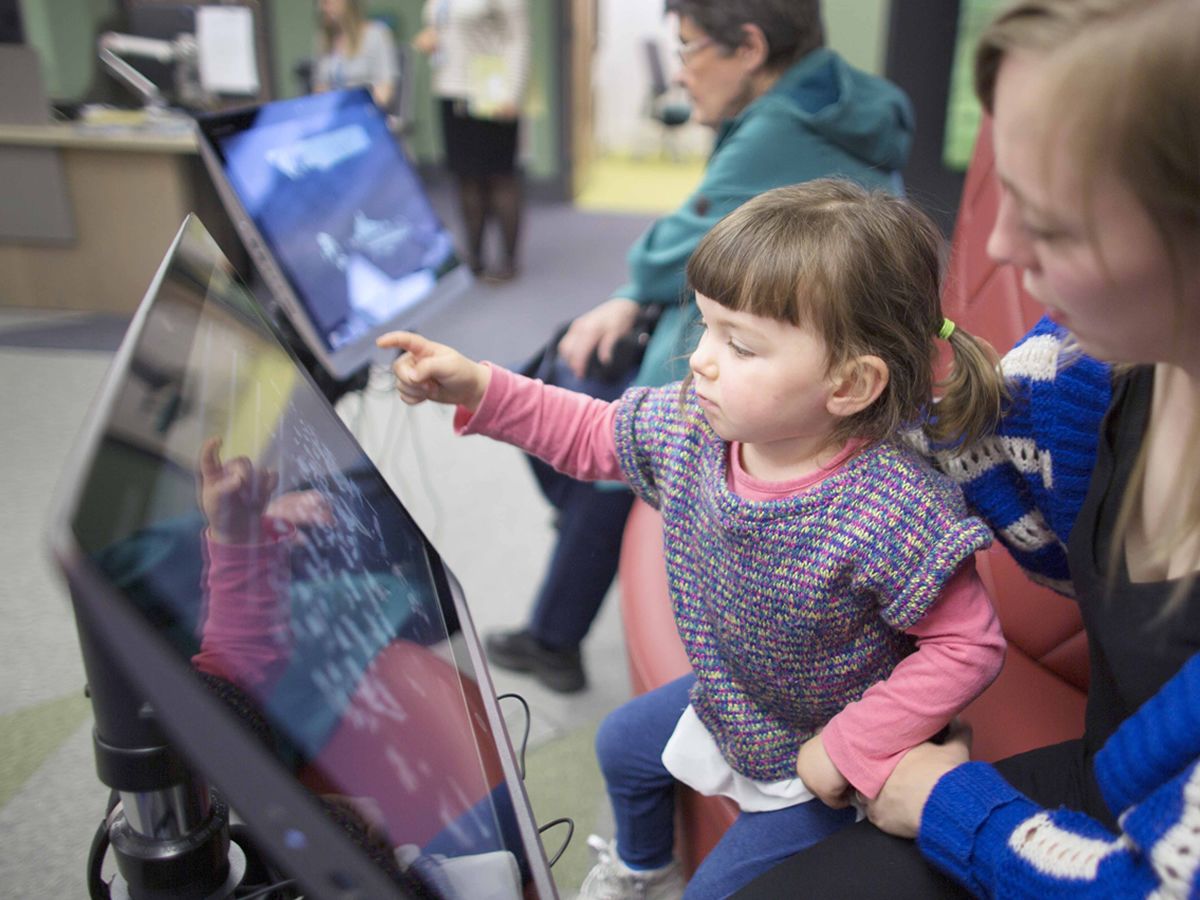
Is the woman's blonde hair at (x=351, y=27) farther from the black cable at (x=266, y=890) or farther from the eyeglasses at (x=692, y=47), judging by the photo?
the black cable at (x=266, y=890)

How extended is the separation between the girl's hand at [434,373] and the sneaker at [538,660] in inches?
38.2

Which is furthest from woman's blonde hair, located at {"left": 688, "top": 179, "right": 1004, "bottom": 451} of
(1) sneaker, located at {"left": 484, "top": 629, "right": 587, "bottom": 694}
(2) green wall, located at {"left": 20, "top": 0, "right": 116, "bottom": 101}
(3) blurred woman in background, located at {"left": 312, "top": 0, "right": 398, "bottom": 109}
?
(2) green wall, located at {"left": 20, "top": 0, "right": 116, "bottom": 101}

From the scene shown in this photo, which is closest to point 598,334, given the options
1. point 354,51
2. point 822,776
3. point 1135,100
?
point 822,776

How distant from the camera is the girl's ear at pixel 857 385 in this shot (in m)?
0.85

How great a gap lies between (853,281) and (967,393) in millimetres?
191

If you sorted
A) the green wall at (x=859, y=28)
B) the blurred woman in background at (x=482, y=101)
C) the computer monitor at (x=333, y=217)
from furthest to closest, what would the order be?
the green wall at (x=859, y=28) < the blurred woman in background at (x=482, y=101) < the computer monitor at (x=333, y=217)

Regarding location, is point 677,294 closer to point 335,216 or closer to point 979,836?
point 335,216

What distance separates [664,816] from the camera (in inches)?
46.2

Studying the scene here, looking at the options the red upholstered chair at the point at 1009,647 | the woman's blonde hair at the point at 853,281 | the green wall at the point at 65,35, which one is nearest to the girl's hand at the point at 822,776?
the red upholstered chair at the point at 1009,647

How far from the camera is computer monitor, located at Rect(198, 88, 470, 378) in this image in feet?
4.31

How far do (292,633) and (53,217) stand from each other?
3.90m

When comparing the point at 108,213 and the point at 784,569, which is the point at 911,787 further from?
the point at 108,213

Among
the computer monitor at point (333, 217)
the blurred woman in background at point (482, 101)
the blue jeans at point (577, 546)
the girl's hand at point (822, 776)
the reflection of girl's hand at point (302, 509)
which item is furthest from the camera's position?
the blurred woman in background at point (482, 101)

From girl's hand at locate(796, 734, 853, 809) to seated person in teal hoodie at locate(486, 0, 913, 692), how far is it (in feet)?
2.31
